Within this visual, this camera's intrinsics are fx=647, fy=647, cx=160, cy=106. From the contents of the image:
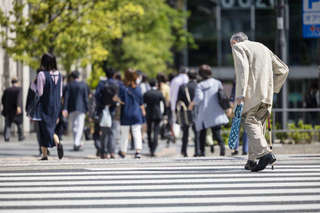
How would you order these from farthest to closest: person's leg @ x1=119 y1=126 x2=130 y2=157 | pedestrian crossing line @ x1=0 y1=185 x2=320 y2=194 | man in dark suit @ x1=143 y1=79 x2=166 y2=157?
man in dark suit @ x1=143 y1=79 x2=166 y2=157 < person's leg @ x1=119 y1=126 x2=130 y2=157 < pedestrian crossing line @ x1=0 y1=185 x2=320 y2=194

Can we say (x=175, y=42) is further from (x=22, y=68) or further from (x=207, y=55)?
(x=22, y=68)

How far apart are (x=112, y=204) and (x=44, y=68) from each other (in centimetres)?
559

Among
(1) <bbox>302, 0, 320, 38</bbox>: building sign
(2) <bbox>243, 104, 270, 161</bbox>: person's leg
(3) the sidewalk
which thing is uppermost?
(1) <bbox>302, 0, 320, 38</bbox>: building sign

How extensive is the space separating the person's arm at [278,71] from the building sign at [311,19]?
409 centimetres

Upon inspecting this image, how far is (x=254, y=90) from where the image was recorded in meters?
8.23

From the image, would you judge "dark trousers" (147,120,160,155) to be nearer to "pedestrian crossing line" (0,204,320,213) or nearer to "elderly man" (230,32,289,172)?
"elderly man" (230,32,289,172)

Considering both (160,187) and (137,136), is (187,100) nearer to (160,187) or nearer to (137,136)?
(137,136)

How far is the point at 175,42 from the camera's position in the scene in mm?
38812

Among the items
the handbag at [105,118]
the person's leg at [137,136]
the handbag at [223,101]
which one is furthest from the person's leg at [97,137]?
the handbag at [223,101]

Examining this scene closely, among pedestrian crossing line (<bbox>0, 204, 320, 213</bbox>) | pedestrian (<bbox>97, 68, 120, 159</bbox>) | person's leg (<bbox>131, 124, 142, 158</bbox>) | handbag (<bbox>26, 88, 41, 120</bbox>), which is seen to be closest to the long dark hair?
handbag (<bbox>26, 88, 41, 120</bbox>)

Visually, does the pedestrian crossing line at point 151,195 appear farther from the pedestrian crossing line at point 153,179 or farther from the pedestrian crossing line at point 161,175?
the pedestrian crossing line at point 161,175

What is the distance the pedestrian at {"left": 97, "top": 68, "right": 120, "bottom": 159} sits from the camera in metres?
13.0

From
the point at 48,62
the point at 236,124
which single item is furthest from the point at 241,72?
the point at 48,62

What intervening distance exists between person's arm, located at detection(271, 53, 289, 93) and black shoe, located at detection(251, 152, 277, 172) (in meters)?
1.15
